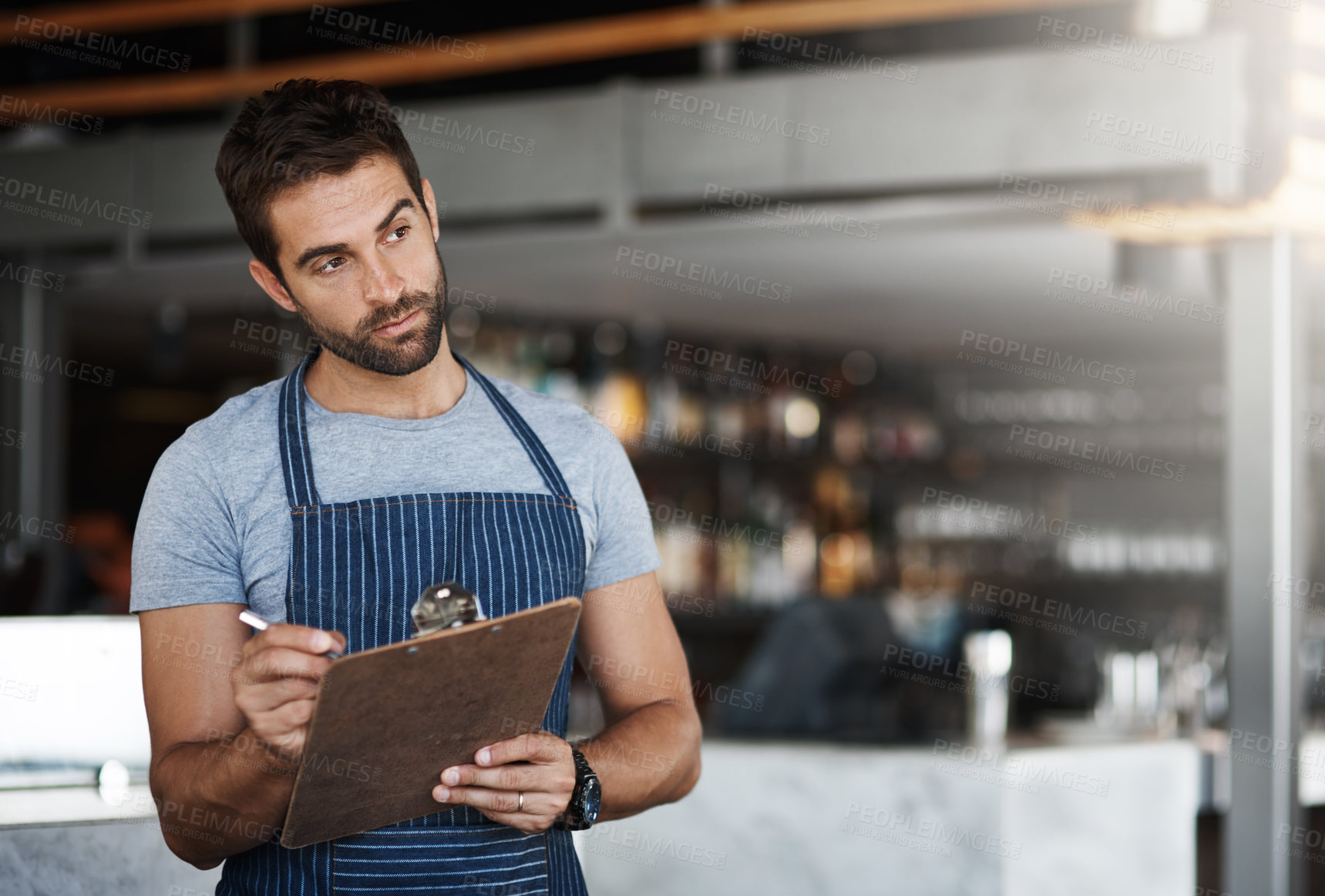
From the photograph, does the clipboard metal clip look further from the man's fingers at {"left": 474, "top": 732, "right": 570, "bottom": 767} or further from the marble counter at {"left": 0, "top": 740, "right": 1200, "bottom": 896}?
the marble counter at {"left": 0, "top": 740, "right": 1200, "bottom": 896}

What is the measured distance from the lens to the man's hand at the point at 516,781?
1049mm

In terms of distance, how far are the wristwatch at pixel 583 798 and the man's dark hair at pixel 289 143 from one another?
1.65ft

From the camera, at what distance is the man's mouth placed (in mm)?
1174

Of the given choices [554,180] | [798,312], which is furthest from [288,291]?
[798,312]

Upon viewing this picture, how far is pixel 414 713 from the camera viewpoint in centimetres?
97

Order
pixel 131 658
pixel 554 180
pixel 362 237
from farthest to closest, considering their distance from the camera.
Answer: pixel 554 180 → pixel 131 658 → pixel 362 237

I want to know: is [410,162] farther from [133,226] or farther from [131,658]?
[133,226]

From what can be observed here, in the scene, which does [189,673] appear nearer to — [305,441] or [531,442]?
[305,441]

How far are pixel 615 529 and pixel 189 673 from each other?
1.37 ft

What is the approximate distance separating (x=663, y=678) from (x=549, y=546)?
6.9 inches

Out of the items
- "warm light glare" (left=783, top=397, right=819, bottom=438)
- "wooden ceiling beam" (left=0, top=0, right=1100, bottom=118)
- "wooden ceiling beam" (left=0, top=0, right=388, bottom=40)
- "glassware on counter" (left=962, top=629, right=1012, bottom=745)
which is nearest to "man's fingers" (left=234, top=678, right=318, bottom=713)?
"glassware on counter" (left=962, top=629, right=1012, bottom=745)

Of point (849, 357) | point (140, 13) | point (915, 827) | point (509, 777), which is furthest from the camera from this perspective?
point (849, 357)

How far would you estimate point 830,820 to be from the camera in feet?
8.34

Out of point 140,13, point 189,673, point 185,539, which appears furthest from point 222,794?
point 140,13
